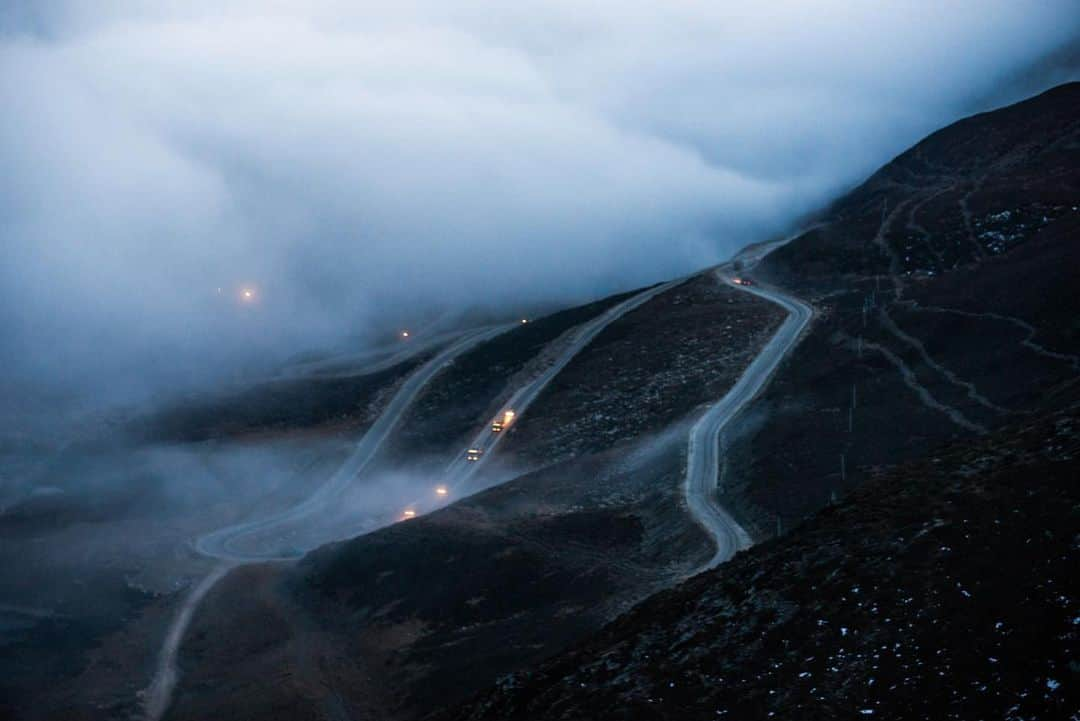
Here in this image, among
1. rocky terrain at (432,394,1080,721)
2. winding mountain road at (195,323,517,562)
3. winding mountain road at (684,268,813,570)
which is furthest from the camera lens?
winding mountain road at (195,323,517,562)

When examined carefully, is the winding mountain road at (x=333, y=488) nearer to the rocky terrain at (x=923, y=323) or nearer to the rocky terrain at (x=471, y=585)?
the rocky terrain at (x=471, y=585)

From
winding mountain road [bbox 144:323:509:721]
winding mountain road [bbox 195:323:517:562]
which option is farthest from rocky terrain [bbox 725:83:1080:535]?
winding mountain road [bbox 195:323:517:562]

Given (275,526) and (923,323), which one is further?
(275,526)

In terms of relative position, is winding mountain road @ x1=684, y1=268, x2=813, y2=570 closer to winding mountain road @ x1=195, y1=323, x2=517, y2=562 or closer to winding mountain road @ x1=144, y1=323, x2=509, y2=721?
winding mountain road @ x1=144, y1=323, x2=509, y2=721

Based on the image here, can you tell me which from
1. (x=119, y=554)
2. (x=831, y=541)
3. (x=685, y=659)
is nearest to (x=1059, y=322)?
(x=831, y=541)

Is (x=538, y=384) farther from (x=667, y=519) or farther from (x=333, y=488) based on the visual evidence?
(x=667, y=519)

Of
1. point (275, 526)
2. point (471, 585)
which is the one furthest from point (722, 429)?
point (275, 526)

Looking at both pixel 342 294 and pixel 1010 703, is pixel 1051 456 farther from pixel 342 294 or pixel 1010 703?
pixel 342 294

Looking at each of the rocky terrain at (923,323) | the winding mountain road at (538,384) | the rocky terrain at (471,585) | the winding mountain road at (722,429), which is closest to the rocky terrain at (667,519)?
the rocky terrain at (471,585)

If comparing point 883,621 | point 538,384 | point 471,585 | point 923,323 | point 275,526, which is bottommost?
point 471,585
